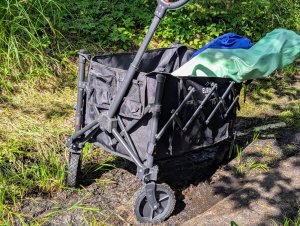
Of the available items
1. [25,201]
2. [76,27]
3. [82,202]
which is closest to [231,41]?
[82,202]

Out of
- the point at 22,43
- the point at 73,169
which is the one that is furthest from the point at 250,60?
the point at 22,43

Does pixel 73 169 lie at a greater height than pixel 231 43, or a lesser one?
A: lesser

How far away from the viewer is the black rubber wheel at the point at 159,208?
3135 mm

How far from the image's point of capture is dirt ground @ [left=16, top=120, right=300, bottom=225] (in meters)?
3.25

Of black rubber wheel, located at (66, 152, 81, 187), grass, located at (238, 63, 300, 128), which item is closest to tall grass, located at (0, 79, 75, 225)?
black rubber wheel, located at (66, 152, 81, 187)

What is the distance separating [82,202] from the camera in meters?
3.42

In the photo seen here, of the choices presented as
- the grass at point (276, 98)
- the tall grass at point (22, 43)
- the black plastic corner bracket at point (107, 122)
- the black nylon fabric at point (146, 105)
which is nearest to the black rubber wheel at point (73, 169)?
the black nylon fabric at point (146, 105)

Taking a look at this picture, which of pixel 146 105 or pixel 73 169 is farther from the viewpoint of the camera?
pixel 73 169

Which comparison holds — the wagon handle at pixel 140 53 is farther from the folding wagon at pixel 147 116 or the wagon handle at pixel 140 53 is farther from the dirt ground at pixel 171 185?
the dirt ground at pixel 171 185

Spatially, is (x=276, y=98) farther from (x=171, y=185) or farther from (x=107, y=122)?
(x=107, y=122)

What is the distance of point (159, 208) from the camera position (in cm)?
321

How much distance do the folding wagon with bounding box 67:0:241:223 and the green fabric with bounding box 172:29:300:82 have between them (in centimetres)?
14

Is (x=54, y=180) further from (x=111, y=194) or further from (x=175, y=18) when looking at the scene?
(x=175, y=18)

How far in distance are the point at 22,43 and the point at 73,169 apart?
2.05 m
